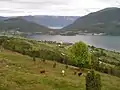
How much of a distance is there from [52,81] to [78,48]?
55724 millimetres

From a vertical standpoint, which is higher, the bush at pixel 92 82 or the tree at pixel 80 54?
the bush at pixel 92 82

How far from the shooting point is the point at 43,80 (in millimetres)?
60969

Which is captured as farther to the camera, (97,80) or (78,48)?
(78,48)

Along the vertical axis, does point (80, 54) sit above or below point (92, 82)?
below

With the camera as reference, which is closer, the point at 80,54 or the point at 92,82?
the point at 92,82

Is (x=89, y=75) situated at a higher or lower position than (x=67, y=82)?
higher

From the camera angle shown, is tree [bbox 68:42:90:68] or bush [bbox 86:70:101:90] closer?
bush [bbox 86:70:101:90]

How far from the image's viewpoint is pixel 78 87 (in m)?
60.9

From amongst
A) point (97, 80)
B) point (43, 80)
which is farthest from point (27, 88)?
point (97, 80)

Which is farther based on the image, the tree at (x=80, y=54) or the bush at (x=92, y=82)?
the tree at (x=80, y=54)

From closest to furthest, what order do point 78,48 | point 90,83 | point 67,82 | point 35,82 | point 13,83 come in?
point 90,83, point 13,83, point 35,82, point 67,82, point 78,48

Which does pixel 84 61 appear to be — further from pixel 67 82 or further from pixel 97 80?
pixel 97 80

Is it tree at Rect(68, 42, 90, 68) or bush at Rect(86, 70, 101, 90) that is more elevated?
bush at Rect(86, 70, 101, 90)

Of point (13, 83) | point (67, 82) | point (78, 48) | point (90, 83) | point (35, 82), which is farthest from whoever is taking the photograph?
point (78, 48)
